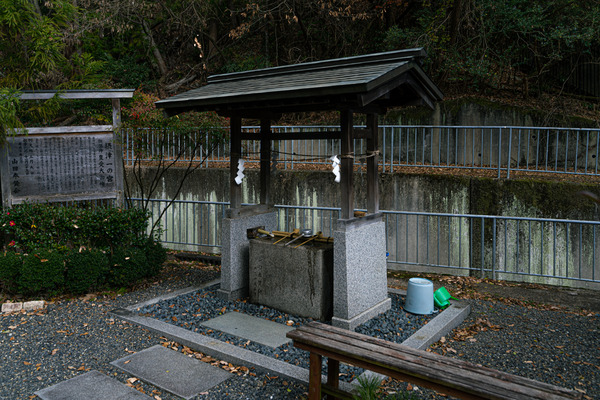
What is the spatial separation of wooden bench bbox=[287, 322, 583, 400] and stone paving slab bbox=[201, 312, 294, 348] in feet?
4.19

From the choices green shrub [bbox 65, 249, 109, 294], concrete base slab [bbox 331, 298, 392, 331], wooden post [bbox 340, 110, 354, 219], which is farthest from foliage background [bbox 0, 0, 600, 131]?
concrete base slab [bbox 331, 298, 392, 331]

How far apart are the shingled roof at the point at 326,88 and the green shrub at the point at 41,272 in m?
2.71

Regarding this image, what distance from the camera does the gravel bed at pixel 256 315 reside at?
494cm

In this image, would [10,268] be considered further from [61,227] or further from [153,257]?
[153,257]

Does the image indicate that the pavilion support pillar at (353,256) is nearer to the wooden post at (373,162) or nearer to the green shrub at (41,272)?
the wooden post at (373,162)

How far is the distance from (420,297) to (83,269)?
4.82 metres

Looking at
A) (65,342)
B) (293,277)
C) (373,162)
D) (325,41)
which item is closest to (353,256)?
(293,277)

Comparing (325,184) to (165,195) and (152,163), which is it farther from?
(152,163)

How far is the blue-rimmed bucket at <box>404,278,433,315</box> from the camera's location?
19.6ft

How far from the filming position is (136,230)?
7.49 metres

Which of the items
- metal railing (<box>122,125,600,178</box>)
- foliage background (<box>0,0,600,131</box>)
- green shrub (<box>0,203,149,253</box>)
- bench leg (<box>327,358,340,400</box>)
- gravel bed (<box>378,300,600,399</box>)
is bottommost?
gravel bed (<box>378,300,600,399</box>)

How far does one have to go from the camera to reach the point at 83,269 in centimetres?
662

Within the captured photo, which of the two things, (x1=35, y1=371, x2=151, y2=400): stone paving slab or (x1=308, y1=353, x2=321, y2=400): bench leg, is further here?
(x1=35, y1=371, x2=151, y2=400): stone paving slab

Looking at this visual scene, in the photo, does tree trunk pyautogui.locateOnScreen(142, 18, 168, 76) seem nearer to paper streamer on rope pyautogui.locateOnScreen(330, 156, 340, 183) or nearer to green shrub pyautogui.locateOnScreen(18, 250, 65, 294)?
green shrub pyautogui.locateOnScreen(18, 250, 65, 294)
